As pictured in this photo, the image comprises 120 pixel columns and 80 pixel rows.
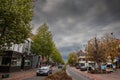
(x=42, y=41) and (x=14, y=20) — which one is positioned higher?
(x=42, y=41)

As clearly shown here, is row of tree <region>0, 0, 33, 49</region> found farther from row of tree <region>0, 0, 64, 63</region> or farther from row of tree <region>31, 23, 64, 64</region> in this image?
row of tree <region>31, 23, 64, 64</region>

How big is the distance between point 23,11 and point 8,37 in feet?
12.4

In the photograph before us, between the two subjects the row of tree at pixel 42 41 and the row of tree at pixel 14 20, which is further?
the row of tree at pixel 42 41

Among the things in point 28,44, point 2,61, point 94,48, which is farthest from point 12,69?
point 94,48

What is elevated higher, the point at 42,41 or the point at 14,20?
the point at 42,41

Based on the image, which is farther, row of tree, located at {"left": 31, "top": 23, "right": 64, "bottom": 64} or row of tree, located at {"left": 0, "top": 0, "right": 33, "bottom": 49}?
row of tree, located at {"left": 31, "top": 23, "right": 64, "bottom": 64}

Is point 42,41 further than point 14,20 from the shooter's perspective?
Yes

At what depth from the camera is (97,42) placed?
47781 mm

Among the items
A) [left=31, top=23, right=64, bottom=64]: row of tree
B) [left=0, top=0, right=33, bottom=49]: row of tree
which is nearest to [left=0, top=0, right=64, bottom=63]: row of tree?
[left=0, top=0, right=33, bottom=49]: row of tree

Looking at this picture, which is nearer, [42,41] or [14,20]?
[14,20]

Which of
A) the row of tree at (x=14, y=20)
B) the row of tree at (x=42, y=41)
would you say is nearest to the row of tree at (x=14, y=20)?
the row of tree at (x=14, y=20)

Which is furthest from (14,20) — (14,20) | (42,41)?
(42,41)

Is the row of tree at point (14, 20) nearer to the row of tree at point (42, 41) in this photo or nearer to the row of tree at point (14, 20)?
the row of tree at point (14, 20)

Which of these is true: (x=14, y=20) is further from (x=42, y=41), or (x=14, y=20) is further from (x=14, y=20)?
(x=42, y=41)
